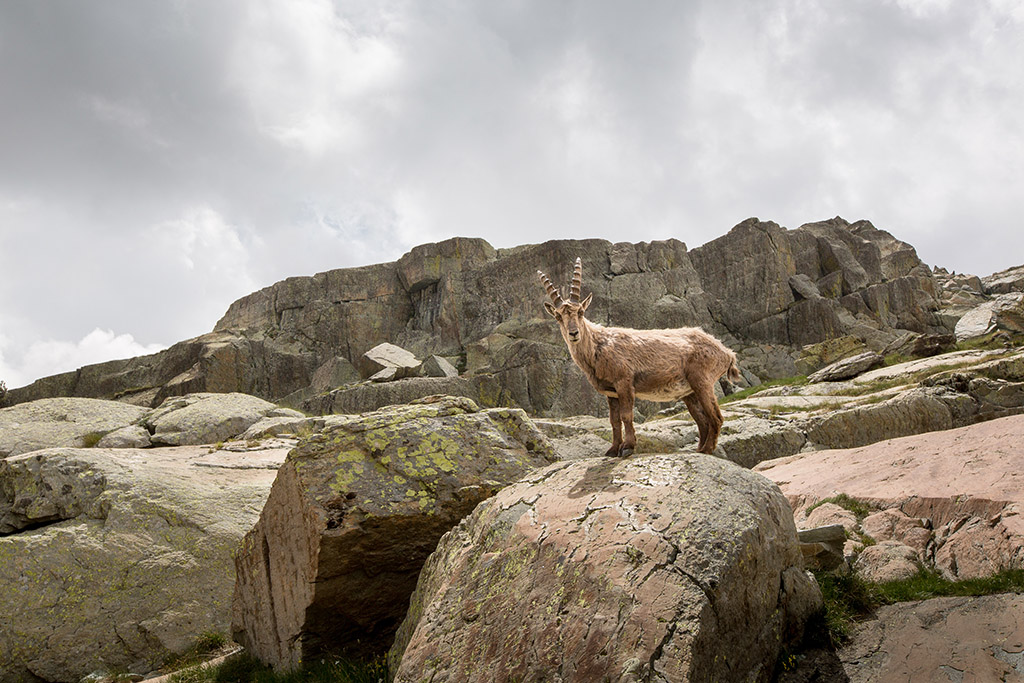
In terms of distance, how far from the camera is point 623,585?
16.1 ft

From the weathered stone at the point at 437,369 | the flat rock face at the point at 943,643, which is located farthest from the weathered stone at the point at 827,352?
the flat rock face at the point at 943,643

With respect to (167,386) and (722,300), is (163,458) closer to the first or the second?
(167,386)

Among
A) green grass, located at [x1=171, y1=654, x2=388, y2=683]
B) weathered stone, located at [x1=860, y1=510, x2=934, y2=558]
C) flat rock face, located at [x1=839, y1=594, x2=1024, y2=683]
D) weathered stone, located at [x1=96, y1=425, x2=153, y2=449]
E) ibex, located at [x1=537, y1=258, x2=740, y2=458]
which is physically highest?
ibex, located at [x1=537, y1=258, x2=740, y2=458]

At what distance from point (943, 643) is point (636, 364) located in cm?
408

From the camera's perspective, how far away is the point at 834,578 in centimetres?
673

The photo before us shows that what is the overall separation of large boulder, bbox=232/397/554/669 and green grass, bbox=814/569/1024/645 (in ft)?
12.7

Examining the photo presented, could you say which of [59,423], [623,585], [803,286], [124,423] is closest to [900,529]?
[623,585]

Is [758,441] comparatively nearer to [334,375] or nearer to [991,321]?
[991,321]

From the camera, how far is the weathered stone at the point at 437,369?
3866 cm

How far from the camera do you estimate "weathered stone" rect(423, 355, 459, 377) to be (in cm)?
3866

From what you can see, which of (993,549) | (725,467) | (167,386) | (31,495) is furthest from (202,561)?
(167,386)

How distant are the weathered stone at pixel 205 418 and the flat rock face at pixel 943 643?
810 inches

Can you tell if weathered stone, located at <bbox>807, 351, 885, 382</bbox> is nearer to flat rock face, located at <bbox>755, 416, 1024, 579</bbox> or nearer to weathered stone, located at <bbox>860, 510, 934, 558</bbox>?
flat rock face, located at <bbox>755, 416, 1024, 579</bbox>

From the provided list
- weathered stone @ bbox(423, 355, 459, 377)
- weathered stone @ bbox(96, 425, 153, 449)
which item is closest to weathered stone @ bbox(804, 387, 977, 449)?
weathered stone @ bbox(423, 355, 459, 377)
